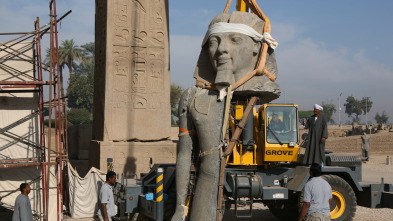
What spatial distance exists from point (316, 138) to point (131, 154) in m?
5.82

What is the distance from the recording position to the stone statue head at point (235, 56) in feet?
29.2

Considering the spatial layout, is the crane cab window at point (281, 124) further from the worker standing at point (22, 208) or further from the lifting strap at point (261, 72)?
the worker standing at point (22, 208)

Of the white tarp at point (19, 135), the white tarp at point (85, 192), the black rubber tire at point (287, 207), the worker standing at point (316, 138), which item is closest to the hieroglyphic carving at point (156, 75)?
the white tarp at point (85, 192)

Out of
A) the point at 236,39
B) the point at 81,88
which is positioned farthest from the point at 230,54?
the point at 81,88

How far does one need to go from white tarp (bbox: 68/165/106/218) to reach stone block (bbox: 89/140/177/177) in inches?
46.2

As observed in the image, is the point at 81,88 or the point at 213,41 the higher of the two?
the point at 81,88

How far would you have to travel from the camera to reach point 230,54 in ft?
29.3

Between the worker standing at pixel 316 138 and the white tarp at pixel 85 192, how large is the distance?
504cm

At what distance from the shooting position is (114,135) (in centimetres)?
1396

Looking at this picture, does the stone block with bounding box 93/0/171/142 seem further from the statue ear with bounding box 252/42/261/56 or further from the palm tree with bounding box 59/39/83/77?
the palm tree with bounding box 59/39/83/77

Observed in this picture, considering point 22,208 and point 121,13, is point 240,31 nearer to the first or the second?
point 22,208

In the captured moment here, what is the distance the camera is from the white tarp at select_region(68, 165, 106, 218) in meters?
12.3

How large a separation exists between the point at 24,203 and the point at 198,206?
270cm

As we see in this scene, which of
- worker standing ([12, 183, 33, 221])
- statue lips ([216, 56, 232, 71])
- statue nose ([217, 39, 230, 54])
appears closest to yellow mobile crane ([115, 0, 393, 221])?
statue lips ([216, 56, 232, 71])
